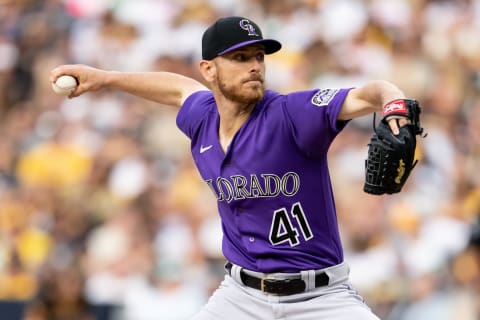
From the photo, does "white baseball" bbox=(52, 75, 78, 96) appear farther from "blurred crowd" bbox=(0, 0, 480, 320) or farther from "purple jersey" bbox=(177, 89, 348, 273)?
"blurred crowd" bbox=(0, 0, 480, 320)

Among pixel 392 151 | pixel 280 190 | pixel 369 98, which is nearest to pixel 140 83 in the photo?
pixel 280 190

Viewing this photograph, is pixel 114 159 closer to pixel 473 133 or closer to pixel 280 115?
pixel 473 133

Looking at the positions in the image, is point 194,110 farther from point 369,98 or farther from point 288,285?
point 369,98

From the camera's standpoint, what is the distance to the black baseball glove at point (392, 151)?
3.49 meters

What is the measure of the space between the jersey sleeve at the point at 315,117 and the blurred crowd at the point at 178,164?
3.10 meters

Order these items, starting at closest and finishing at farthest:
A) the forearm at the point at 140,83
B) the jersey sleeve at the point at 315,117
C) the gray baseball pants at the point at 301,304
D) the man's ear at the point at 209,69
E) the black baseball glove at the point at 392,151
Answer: the black baseball glove at the point at 392,151, the jersey sleeve at the point at 315,117, the gray baseball pants at the point at 301,304, the man's ear at the point at 209,69, the forearm at the point at 140,83

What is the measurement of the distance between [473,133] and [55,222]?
11.9 ft

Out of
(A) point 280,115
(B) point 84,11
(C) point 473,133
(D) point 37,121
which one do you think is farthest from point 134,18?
(A) point 280,115

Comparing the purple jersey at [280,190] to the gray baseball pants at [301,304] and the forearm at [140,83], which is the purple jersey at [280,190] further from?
the forearm at [140,83]

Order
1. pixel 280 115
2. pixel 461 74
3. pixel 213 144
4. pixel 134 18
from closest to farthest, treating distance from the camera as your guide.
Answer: pixel 280 115
pixel 213 144
pixel 461 74
pixel 134 18

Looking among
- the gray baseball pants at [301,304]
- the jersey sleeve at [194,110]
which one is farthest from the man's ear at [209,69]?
the gray baseball pants at [301,304]

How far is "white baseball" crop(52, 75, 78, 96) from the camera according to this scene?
4.64 metres

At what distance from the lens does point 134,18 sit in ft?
32.5

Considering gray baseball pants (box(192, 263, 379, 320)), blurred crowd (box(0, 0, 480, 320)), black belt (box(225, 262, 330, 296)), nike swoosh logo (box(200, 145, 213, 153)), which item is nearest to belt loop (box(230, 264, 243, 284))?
gray baseball pants (box(192, 263, 379, 320))
